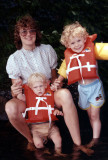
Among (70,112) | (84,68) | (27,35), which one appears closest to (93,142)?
(70,112)

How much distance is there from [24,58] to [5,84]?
1304mm

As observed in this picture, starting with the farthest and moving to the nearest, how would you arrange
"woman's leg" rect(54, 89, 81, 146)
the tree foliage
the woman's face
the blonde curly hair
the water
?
the tree foliage < the woman's face < the blonde curly hair < "woman's leg" rect(54, 89, 81, 146) < the water

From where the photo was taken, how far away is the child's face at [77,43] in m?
2.44

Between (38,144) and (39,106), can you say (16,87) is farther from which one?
(38,144)

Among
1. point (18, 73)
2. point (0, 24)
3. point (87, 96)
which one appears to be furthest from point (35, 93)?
point (0, 24)

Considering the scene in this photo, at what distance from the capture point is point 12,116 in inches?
93.7

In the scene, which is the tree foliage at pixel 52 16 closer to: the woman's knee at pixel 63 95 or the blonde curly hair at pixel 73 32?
the blonde curly hair at pixel 73 32

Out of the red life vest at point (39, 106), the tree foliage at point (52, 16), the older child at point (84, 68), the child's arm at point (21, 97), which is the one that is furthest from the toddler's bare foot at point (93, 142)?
the tree foliage at point (52, 16)

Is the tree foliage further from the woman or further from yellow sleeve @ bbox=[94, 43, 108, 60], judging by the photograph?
yellow sleeve @ bbox=[94, 43, 108, 60]

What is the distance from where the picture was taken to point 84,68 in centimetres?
249

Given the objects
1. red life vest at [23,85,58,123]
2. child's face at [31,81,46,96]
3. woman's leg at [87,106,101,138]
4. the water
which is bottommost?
the water

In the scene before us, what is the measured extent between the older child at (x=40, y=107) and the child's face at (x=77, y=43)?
1.30ft

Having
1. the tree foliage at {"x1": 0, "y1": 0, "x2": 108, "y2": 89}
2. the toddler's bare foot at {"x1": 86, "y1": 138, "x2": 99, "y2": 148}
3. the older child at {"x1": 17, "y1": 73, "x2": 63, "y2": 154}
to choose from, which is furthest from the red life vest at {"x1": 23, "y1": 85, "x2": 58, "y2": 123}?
the tree foliage at {"x1": 0, "y1": 0, "x2": 108, "y2": 89}

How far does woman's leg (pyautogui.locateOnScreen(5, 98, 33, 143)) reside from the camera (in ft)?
7.76
